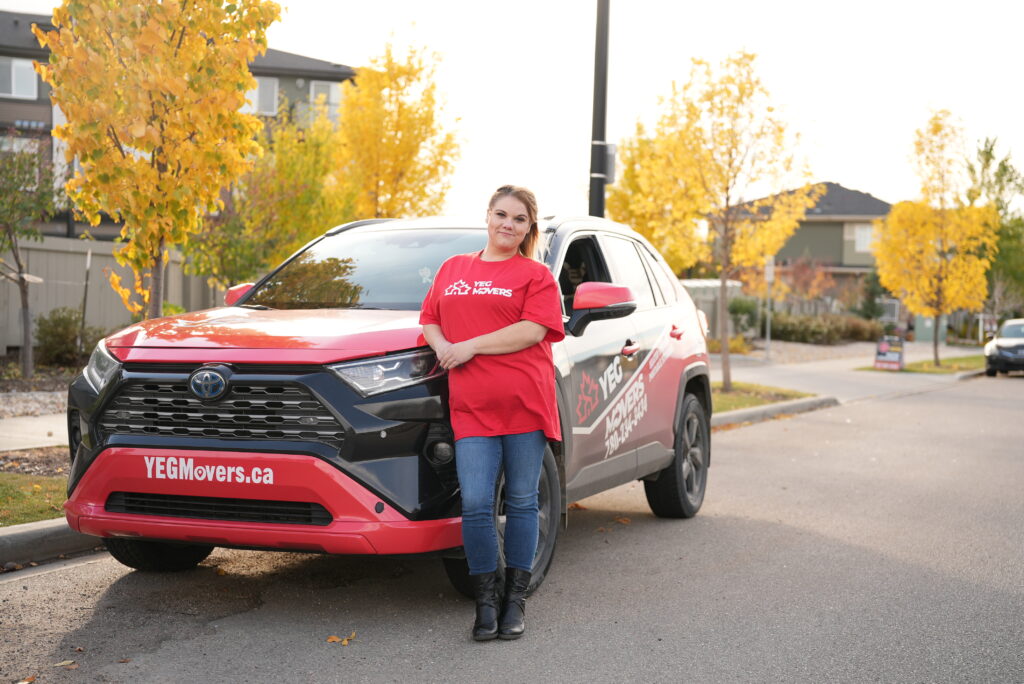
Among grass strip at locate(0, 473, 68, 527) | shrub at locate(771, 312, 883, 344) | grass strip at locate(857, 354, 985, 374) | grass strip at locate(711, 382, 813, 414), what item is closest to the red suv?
grass strip at locate(0, 473, 68, 527)

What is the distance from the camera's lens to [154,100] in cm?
839

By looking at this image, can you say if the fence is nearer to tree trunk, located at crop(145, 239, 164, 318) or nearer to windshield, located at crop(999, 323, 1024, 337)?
tree trunk, located at crop(145, 239, 164, 318)

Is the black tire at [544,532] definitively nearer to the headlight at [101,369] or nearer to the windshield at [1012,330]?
the headlight at [101,369]

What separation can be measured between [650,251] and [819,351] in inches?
1215

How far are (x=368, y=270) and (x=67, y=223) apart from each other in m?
25.0

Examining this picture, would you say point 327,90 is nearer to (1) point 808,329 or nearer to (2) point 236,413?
(1) point 808,329

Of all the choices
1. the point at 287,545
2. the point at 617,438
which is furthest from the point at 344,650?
the point at 617,438

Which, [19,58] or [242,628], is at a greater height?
[19,58]

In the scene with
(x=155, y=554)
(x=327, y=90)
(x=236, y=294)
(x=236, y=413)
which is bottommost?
(x=155, y=554)

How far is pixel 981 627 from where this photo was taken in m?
5.20

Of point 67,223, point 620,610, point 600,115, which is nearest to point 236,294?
point 620,610

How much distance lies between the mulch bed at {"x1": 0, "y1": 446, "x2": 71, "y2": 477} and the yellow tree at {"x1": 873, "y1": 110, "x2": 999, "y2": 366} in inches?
1025

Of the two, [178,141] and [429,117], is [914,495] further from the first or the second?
[429,117]

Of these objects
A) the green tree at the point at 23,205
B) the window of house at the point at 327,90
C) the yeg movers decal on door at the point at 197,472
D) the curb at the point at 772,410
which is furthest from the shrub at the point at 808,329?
→ the yeg movers decal on door at the point at 197,472
